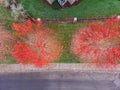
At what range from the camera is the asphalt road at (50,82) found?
24844 millimetres

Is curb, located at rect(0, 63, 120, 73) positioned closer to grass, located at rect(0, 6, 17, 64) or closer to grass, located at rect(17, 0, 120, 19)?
grass, located at rect(0, 6, 17, 64)

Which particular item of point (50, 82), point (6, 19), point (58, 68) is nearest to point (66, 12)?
point (58, 68)

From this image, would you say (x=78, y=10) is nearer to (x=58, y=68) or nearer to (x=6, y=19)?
(x=58, y=68)

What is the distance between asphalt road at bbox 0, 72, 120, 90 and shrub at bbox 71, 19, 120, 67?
1.70 metres

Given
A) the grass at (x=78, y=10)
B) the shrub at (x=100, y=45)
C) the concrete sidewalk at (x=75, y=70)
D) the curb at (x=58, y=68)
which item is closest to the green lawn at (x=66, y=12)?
the grass at (x=78, y=10)

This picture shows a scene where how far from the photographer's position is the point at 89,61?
25.1 meters

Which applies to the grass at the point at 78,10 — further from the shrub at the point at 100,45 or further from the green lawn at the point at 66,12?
the shrub at the point at 100,45

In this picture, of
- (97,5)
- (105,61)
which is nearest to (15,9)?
(97,5)

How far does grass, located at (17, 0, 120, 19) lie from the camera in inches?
1000

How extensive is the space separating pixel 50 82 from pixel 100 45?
17.2 ft

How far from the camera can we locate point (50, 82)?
24.9 m

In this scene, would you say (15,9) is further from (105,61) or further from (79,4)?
(105,61)

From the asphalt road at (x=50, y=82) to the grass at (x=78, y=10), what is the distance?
5.04 m

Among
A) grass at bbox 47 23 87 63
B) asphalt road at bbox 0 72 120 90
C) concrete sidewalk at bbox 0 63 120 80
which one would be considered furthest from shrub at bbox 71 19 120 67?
asphalt road at bbox 0 72 120 90
